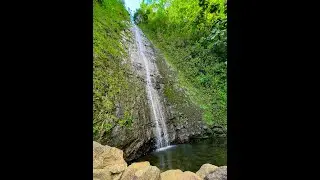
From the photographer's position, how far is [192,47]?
12812mm

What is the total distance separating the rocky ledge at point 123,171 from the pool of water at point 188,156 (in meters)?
1.68

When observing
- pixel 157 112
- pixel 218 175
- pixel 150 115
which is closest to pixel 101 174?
pixel 218 175

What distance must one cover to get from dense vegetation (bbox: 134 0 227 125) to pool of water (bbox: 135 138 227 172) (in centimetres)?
204

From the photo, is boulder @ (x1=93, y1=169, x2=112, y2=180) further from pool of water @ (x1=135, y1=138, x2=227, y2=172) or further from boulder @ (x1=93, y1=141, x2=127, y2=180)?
pool of water @ (x1=135, y1=138, x2=227, y2=172)

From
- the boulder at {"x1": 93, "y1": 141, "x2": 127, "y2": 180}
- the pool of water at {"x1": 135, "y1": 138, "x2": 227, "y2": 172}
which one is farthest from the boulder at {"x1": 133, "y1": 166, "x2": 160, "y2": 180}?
the pool of water at {"x1": 135, "y1": 138, "x2": 227, "y2": 172}

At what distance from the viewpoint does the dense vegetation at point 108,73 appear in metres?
6.80

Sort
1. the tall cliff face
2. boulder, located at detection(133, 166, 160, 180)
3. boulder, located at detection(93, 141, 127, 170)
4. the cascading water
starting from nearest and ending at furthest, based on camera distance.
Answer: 1. boulder, located at detection(133, 166, 160, 180)
2. boulder, located at detection(93, 141, 127, 170)
3. the tall cliff face
4. the cascading water

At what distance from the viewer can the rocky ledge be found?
483 cm

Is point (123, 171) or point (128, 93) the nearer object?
point (123, 171)

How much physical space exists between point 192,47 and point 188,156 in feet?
22.5

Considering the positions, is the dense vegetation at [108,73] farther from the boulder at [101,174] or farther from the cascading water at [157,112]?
the boulder at [101,174]

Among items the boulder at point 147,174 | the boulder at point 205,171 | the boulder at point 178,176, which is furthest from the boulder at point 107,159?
the boulder at point 205,171

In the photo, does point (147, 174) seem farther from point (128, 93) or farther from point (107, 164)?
point (128, 93)
